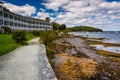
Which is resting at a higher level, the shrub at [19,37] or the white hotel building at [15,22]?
the white hotel building at [15,22]

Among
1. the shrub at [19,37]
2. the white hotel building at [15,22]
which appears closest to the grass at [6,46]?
the shrub at [19,37]

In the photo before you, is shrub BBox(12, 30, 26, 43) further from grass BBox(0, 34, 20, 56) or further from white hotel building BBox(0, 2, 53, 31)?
white hotel building BBox(0, 2, 53, 31)

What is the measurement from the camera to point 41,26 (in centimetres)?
8744

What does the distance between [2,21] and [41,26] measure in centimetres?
4333

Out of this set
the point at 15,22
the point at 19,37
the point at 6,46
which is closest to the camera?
the point at 6,46

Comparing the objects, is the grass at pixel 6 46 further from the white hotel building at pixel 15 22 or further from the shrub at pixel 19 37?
the white hotel building at pixel 15 22

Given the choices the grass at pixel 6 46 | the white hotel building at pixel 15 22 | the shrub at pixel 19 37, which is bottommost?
the grass at pixel 6 46

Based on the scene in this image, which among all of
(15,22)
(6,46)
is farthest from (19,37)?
(15,22)

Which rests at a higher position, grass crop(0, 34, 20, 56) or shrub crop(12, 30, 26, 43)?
shrub crop(12, 30, 26, 43)

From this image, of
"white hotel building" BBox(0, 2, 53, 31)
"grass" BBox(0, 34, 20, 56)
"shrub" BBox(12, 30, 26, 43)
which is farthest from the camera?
"white hotel building" BBox(0, 2, 53, 31)

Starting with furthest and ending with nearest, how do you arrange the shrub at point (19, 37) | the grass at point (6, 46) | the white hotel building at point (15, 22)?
the white hotel building at point (15, 22) → the shrub at point (19, 37) → the grass at point (6, 46)

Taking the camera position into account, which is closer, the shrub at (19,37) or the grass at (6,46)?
the grass at (6,46)

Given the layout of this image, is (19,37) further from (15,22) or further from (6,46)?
(15,22)

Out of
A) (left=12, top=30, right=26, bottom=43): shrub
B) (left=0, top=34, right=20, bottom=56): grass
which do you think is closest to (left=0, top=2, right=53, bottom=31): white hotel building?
(left=12, top=30, right=26, bottom=43): shrub
